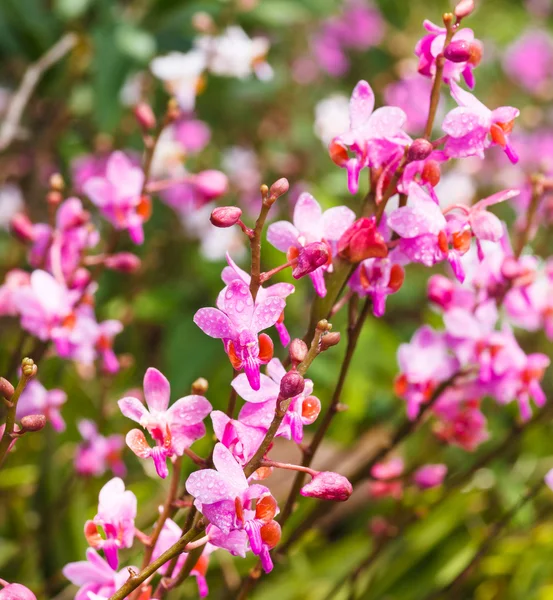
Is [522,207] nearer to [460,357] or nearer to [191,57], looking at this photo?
[191,57]

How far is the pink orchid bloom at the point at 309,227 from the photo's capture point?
60cm

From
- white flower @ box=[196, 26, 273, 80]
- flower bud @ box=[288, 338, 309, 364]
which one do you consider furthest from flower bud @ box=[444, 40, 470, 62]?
white flower @ box=[196, 26, 273, 80]

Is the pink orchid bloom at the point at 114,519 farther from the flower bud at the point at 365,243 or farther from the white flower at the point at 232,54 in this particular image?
the white flower at the point at 232,54

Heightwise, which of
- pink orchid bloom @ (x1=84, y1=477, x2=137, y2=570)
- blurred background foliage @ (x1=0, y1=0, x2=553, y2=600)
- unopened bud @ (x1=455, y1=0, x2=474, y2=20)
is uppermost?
unopened bud @ (x1=455, y1=0, x2=474, y2=20)

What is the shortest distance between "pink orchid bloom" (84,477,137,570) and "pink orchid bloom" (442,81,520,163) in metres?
0.34

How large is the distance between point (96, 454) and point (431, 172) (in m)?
0.54

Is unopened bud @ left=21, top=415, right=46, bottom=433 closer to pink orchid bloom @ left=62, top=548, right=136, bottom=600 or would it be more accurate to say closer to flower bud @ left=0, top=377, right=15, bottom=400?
flower bud @ left=0, top=377, right=15, bottom=400

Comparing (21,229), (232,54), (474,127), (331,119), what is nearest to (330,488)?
(474,127)

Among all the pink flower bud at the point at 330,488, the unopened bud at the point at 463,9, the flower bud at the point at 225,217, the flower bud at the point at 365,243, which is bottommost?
the pink flower bud at the point at 330,488

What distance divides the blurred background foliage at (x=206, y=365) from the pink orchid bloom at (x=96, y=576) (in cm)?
14

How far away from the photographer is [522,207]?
1.99 metres

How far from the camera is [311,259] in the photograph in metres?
0.52

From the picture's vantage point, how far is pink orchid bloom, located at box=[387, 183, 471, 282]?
0.57m

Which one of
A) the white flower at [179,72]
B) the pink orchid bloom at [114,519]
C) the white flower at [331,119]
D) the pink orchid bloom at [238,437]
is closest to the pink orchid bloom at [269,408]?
the pink orchid bloom at [238,437]
